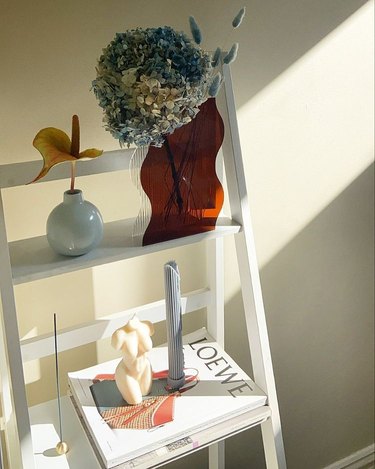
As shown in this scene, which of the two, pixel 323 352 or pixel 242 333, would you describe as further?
pixel 323 352

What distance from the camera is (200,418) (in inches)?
48.8

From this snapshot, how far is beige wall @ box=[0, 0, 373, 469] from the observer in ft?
4.20

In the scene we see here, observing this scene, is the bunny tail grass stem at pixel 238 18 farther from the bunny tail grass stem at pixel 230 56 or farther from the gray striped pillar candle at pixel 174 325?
the gray striped pillar candle at pixel 174 325

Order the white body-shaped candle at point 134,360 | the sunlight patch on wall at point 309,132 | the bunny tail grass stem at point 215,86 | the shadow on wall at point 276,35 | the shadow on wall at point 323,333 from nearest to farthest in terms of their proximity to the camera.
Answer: the bunny tail grass stem at point 215,86 → the white body-shaped candle at point 134,360 → the shadow on wall at point 276,35 → the sunlight patch on wall at point 309,132 → the shadow on wall at point 323,333

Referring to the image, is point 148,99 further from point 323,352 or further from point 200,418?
point 323,352

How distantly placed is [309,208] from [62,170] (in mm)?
807

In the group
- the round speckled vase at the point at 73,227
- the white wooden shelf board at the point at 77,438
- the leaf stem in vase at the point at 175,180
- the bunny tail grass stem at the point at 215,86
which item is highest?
the bunny tail grass stem at the point at 215,86

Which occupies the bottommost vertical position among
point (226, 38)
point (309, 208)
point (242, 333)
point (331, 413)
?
point (331, 413)

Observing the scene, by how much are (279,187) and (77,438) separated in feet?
2.58

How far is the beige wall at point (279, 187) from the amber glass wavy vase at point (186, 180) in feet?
0.79

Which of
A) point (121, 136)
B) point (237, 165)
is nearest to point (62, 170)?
point (121, 136)

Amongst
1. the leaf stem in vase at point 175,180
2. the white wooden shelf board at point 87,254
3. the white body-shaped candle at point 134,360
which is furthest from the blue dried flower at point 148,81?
the white body-shaped candle at point 134,360

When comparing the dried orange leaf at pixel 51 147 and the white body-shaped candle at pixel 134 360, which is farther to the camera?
the white body-shaped candle at pixel 134 360

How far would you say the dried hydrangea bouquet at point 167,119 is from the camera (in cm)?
102
